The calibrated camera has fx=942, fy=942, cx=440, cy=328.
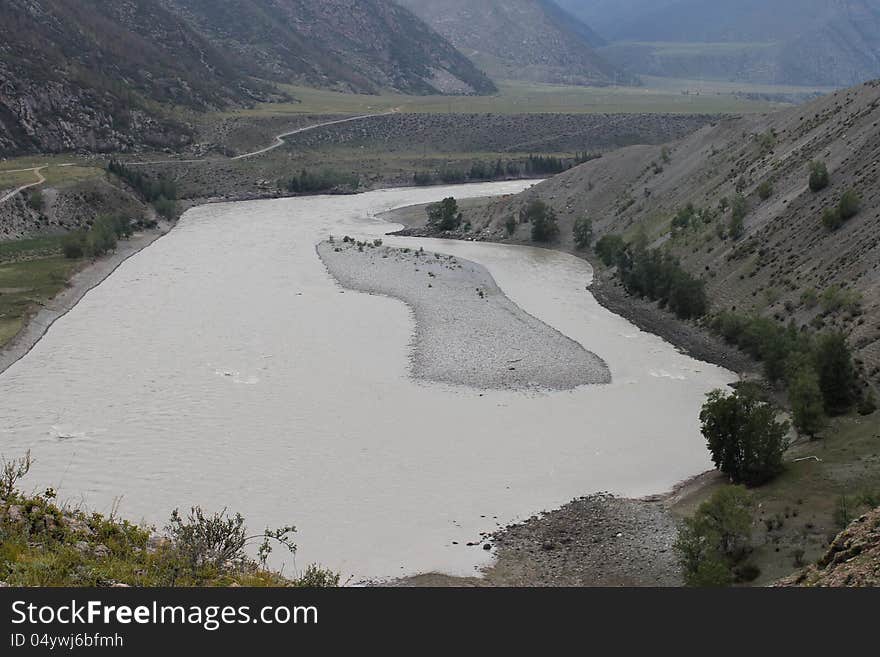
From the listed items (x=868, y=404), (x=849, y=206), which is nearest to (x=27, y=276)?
(x=849, y=206)

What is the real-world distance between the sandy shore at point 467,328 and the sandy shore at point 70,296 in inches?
523

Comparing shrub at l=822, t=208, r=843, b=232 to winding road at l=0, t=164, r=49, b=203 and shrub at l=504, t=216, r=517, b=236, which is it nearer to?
shrub at l=504, t=216, r=517, b=236

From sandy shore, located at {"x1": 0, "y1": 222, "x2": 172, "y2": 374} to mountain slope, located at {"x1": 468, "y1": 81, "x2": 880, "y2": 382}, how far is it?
2587cm

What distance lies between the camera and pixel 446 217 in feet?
244

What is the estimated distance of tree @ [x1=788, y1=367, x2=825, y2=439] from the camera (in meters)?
26.8

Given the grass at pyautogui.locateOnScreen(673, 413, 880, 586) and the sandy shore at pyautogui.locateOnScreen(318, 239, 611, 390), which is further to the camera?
the sandy shore at pyautogui.locateOnScreen(318, 239, 611, 390)

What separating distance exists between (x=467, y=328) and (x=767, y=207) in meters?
18.2

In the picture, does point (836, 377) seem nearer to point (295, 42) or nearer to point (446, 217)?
point (446, 217)

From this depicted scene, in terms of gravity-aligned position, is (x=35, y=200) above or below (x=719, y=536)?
above

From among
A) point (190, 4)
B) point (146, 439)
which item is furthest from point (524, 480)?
point (190, 4)

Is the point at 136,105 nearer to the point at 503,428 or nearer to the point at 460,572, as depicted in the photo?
the point at 503,428

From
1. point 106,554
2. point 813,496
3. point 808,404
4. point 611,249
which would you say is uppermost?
point 611,249

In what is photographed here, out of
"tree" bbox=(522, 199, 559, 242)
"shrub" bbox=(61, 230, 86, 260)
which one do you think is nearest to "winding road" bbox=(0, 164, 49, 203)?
"shrub" bbox=(61, 230, 86, 260)

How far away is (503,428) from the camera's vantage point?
30422mm
